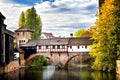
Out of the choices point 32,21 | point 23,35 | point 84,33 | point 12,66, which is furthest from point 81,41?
point 32,21

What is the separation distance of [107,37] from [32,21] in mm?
45447

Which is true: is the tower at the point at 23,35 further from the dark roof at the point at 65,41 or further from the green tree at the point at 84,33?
the green tree at the point at 84,33

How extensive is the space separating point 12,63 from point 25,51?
1168 centimetres

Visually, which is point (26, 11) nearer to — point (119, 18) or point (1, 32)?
point (1, 32)

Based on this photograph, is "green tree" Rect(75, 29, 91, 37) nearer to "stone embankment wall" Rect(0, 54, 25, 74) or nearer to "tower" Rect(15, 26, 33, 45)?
"tower" Rect(15, 26, 33, 45)

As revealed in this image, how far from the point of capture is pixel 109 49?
40.2 meters

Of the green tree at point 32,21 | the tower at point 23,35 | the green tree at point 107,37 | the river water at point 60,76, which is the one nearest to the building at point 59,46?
the tower at point 23,35

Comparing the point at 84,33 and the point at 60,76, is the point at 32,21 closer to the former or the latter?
the point at 84,33

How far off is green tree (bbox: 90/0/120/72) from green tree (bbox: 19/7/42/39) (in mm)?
41642

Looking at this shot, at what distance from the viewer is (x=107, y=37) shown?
1599 inches

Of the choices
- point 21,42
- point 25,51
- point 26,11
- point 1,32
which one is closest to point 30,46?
point 25,51

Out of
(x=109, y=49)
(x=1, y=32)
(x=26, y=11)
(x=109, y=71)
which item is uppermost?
(x=26, y=11)

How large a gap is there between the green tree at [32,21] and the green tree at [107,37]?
1639 inches

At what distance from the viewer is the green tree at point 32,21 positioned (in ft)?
271
